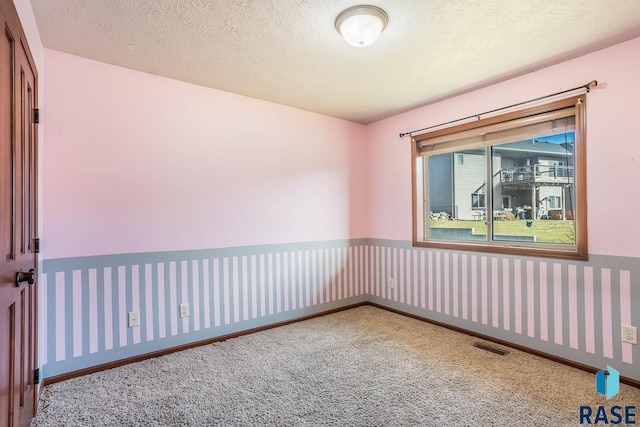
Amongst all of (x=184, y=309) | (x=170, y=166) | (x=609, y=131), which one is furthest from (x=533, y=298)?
(x=170, y=166)

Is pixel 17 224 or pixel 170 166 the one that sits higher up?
pixel 170 166

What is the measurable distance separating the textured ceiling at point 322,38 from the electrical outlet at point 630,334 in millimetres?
2026

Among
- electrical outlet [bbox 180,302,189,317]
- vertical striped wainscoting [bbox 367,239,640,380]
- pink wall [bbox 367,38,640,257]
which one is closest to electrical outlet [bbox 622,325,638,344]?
vertical striped wainscoting [bbox 367,239,640,380]

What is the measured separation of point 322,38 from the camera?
2.19 metres

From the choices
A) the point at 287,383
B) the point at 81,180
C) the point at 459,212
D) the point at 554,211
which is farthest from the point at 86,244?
the point at 554,211

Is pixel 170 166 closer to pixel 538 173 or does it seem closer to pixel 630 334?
pixel 538 173

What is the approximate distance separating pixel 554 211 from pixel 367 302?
2.39 m

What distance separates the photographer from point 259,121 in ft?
11.0

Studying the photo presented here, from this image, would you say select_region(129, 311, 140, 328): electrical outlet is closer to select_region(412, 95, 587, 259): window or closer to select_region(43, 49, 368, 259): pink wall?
select_region(43, 49, 368, 259): pink wall

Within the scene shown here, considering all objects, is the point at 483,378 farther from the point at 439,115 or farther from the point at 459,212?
the point at 439,115

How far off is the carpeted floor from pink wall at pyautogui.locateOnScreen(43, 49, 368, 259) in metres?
1.01

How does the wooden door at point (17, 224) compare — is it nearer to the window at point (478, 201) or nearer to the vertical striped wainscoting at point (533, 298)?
the vertical striped wainscoting at point (533, 298)

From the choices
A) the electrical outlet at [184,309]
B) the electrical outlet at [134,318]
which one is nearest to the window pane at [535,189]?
the electrical outlet at [184,309]

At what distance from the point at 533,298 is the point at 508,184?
1.06 meters
